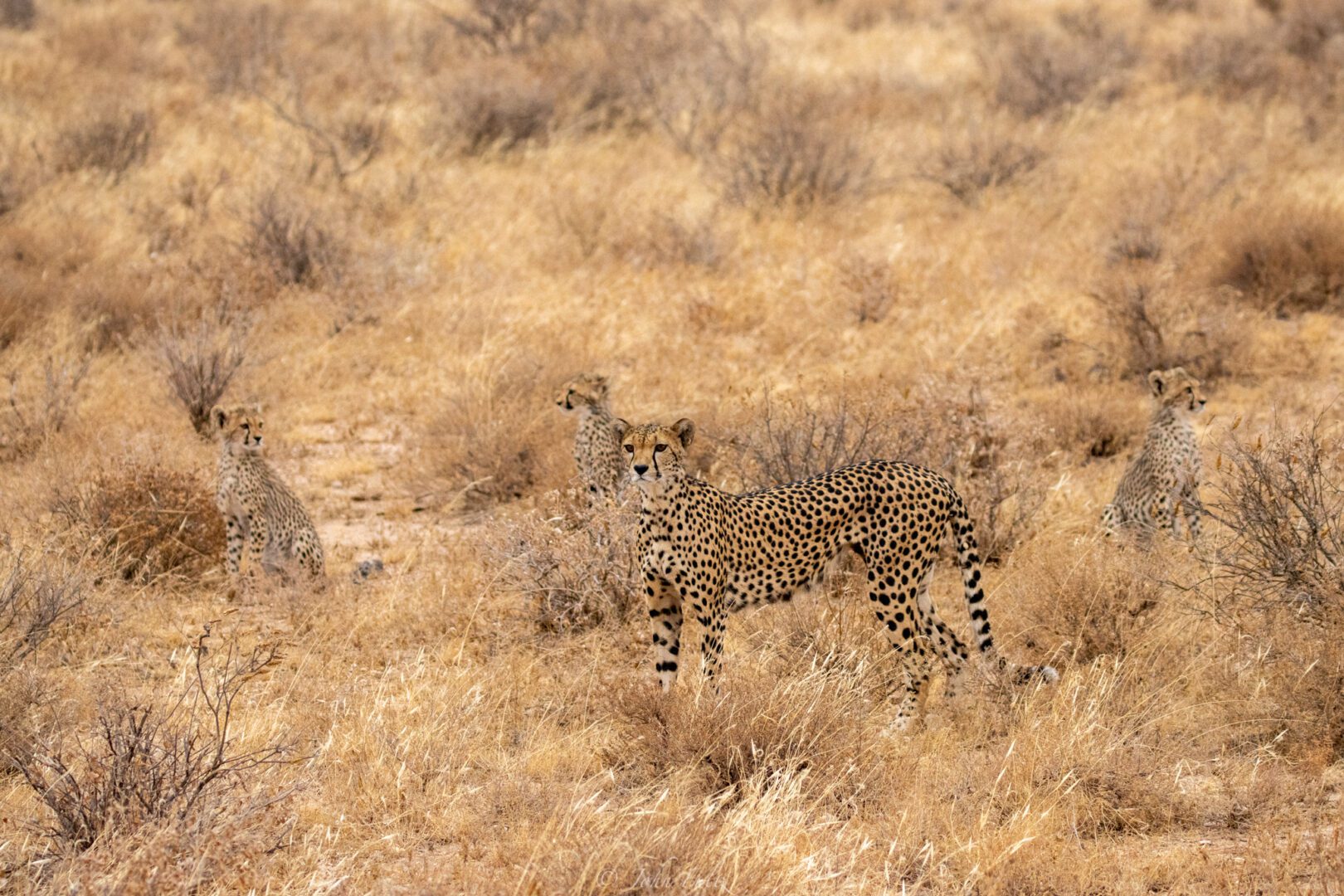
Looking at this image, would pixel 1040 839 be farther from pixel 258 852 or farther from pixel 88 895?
pixel 88 895

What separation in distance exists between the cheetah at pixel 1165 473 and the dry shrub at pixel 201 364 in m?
4.44

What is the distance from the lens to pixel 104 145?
12.7 m

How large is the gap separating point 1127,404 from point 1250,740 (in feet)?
11.9

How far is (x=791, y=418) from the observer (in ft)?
23.7

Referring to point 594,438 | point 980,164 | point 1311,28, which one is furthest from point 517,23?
point 594,438

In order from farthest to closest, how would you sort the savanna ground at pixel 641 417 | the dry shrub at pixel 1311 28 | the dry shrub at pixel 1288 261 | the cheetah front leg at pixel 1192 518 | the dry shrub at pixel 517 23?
the dry shrub at pixel 517 23 < the dry shrub at pixel 1311 28 < the dry shrub at pixel 1288 261 < the cheetah front leg at pixel 1192 518 < the savanna ground at pixel 641 417

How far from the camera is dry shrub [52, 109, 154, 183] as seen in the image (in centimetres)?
1255

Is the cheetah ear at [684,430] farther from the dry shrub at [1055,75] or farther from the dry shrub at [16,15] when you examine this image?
the dry shrub at [16,15]

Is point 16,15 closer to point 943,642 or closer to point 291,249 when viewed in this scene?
point 291,249

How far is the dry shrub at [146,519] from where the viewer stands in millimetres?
6504

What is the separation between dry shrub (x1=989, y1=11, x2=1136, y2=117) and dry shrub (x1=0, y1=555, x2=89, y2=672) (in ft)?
36.5

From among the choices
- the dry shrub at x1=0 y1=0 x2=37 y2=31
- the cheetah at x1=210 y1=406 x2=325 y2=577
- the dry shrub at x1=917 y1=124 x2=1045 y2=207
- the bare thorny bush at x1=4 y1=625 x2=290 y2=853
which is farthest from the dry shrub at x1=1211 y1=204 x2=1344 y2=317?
the dry shrub at x1=0 y1=0 x2=37 y2=31

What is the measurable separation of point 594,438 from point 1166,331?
147 inches

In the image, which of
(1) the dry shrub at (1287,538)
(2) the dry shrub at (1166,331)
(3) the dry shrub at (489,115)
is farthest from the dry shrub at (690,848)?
(3) the dry shrub at (489,115)
